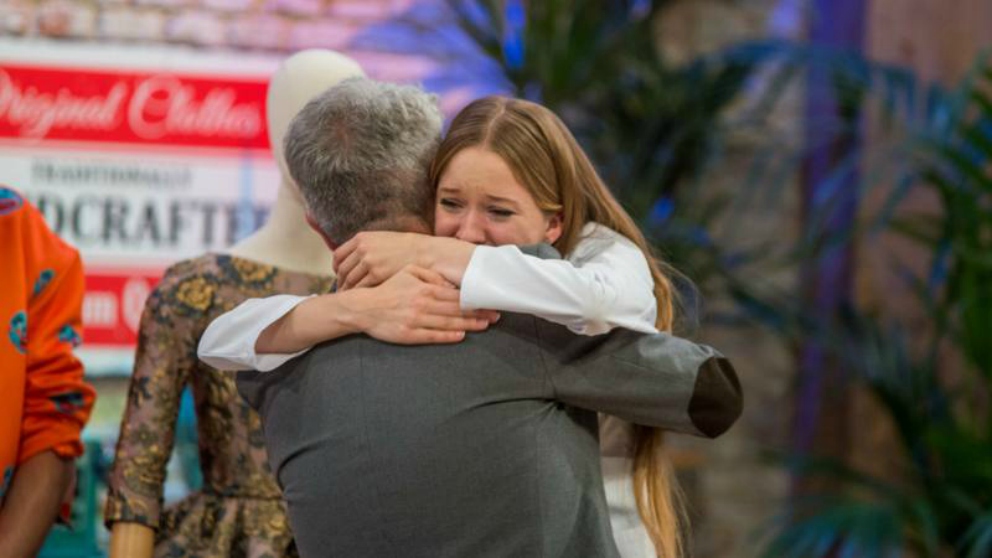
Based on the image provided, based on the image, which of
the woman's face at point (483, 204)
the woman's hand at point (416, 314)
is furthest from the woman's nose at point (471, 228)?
the woman's hand at point (416, 314)

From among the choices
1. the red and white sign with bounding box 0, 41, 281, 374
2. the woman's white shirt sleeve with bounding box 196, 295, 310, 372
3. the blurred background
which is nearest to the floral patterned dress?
the woman's white shirt sleeve with bounding box 196, 295, 310, 372

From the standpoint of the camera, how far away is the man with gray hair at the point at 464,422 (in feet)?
5.49

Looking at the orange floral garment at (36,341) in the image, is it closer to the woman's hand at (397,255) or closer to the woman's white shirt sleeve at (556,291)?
the woman's hand at (397,255)

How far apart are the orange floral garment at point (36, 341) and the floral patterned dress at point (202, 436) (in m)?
0.13

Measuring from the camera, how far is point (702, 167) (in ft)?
15.4

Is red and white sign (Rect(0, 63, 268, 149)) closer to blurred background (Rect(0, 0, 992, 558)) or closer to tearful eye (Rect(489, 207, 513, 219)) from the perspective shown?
blurred background (Rect(0, 0, 992, 558))

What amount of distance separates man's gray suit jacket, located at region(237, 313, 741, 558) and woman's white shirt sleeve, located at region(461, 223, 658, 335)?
0.12 ft

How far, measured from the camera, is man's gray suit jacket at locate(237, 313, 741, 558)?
5.49 feet

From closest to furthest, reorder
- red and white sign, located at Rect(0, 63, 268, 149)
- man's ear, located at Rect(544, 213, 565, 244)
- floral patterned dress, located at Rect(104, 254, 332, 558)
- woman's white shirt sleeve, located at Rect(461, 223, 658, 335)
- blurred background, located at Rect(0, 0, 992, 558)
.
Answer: woman's white shirt sleeve, located at Rect(461, 223, 658, 335), man's ear, located at Rect(544, 213, 565, 244), floral patterned dress, located at Rect(104, 254, 332, 558), blurred background, located at Rect(0, 0, 992, 558), red and white sign, located at Rect(0, 63, 268, 149)

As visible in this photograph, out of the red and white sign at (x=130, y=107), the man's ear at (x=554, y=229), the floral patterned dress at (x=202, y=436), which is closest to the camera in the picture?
the man's ear at (x=554, y=229)

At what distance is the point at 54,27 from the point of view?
4336 mm

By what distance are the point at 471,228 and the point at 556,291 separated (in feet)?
0.70

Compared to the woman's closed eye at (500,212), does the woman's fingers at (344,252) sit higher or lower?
lower

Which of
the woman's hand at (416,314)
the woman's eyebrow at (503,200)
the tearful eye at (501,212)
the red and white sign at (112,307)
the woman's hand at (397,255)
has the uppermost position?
the woman's eyebrow at (503,200)
